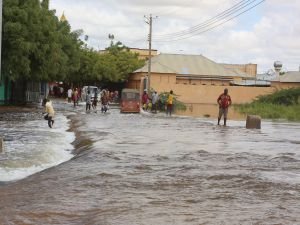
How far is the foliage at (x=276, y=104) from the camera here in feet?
158

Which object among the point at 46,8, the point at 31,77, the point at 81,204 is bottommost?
the point at 81,204

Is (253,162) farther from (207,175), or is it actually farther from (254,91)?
(254,91)

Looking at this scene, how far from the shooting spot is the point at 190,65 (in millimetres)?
76688

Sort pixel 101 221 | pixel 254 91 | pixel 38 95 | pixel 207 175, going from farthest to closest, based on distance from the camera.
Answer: pixel 254 91 → pixel 38 95 → pixel 207 175 → pixel 101 221

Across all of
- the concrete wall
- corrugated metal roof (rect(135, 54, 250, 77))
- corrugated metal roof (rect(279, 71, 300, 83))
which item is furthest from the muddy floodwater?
corrugated metal roof (rect(135, 54, 250, 77))

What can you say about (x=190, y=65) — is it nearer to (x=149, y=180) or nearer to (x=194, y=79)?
(x=194, y=79)

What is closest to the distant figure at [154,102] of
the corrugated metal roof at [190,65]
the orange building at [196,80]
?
the orange building at [196,80]

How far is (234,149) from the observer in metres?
16.9

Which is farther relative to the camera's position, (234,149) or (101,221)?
(234,149)

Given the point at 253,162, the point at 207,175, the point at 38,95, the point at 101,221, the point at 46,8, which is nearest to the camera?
the point at 101,221

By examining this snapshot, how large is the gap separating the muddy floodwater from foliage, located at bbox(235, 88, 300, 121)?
2784 centimetres

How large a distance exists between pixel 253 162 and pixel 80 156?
15.0 feet

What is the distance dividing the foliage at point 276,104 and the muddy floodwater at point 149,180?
27843 millimetres

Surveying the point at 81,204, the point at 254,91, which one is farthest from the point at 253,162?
the point at 254,91
